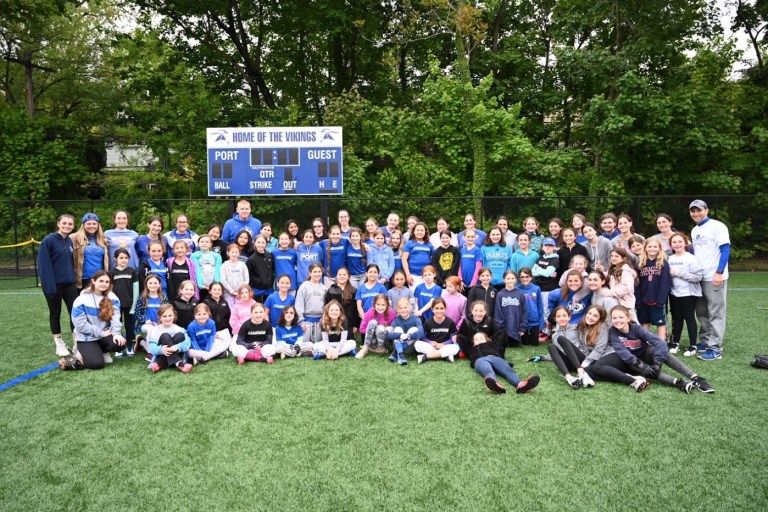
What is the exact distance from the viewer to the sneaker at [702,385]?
15.1 feet

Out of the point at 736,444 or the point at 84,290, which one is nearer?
the point at 736,444

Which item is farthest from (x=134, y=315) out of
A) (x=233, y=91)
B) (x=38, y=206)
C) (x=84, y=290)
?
(x=233, y=91)

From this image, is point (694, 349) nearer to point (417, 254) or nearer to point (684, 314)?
point (684, 314)

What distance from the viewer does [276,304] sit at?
664cm

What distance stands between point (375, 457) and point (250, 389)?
1.99 metres

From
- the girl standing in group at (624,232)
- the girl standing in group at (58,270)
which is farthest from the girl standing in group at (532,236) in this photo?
the girl standing in group at (58,270)

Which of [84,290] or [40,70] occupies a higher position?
[40,70]

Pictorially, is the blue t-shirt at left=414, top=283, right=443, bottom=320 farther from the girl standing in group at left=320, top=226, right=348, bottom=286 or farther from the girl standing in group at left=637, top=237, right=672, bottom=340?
the girl standing in group at left=637, top=237, right=672, bottom=340

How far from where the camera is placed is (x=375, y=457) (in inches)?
135

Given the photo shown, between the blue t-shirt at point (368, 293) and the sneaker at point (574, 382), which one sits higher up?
the blue t-shirt at point (368, 293)

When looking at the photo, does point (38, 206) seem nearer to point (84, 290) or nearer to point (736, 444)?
point (84, 290)

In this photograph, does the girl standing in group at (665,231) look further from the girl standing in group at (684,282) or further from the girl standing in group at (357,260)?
the girl standing in group at (357,260)

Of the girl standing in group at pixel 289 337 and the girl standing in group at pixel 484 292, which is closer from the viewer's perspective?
the girl standing in group at pixel 289 337

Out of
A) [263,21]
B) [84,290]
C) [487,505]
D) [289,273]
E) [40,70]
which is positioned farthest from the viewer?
[40,70]
